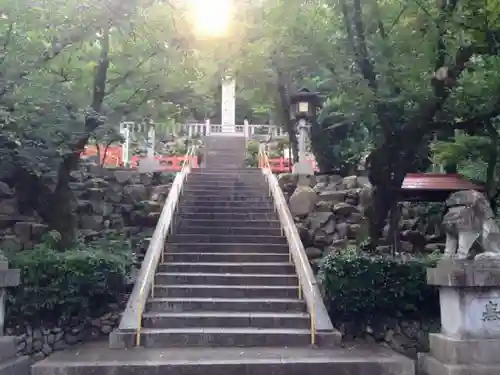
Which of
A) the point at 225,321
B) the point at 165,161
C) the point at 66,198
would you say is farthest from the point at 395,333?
the point at 165,161

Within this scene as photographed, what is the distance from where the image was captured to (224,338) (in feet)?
25.4

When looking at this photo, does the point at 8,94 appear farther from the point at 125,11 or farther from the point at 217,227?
the point at 217,227

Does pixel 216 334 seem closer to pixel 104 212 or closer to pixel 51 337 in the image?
pixel 51 337

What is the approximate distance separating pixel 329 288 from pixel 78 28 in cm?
694

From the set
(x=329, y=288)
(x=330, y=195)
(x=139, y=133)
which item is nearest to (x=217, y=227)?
(x=330, y=195)

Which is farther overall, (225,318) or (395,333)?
(395,333)

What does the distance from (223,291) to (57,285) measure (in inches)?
115

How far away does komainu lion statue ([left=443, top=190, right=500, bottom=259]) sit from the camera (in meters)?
6.48

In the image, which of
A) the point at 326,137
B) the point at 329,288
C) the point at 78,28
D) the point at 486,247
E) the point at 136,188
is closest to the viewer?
the point at 486,247

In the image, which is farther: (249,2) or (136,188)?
(136,188)

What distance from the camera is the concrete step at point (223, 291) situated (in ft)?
30.5

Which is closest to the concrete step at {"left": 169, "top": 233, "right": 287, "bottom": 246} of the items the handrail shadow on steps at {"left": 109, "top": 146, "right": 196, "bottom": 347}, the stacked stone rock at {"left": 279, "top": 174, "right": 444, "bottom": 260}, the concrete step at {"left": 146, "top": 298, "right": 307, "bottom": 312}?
the handrail shadow on steps at {"left": 109, "top": 146, "right": 196, "bottom": 347}

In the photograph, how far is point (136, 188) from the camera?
591 inches

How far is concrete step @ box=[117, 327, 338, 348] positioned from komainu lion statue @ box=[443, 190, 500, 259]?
255cm
